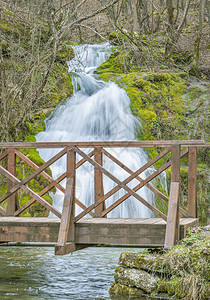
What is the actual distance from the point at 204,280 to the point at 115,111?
10.3m

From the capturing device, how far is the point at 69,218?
259 inches

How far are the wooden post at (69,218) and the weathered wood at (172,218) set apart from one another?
50.4 inches

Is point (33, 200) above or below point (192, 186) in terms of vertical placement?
below

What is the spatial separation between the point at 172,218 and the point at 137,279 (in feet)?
2.83

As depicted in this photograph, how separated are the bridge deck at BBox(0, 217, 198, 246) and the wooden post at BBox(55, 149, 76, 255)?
0.38 ft

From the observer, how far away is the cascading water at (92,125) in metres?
12.4

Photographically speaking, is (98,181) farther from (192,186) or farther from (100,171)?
(192,186)

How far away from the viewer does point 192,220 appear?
730 centimetres

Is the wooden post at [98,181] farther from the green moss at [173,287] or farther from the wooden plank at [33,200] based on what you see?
the green moss at [173,287]

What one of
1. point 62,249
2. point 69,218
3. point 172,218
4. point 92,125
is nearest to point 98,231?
point 69,218

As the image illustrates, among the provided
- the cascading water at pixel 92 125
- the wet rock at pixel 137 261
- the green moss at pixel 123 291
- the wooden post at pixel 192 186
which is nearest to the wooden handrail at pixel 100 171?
the wooden post at pixel 192 186

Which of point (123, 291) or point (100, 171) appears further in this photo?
point (100, 171)

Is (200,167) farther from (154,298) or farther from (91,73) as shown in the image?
(154,298)

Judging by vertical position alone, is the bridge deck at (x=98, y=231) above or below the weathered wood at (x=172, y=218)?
below
